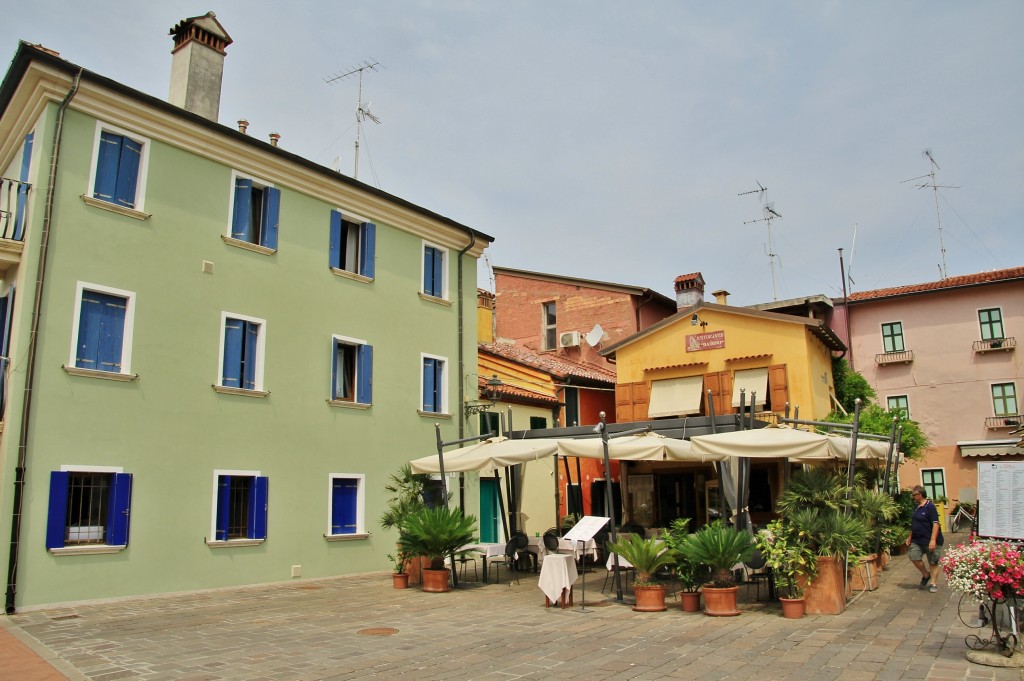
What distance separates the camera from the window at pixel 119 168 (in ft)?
41.4

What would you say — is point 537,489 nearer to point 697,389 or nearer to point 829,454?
point 697,389

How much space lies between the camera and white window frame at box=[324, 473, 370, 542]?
50.5 feet

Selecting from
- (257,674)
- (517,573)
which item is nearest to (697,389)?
(517,573)

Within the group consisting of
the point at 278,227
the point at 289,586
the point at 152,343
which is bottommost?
the point at 289,586

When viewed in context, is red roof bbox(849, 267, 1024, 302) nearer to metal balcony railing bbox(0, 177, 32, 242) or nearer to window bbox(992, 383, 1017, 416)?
window bbox(992, 383, 1017, 416)

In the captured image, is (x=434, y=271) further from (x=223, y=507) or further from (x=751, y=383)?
(x=751, y=383)

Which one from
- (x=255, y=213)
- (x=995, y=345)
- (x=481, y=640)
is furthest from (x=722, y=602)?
(x=995, y=345)

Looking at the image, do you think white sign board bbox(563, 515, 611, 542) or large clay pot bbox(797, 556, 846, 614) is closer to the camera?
large clay pot bbox(797, 556, 846, 614)

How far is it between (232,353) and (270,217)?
2.91 m

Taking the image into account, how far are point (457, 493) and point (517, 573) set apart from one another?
13.6ft

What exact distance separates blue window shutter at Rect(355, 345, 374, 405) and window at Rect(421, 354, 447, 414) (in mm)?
1735

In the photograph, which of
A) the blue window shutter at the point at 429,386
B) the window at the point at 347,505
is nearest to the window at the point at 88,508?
the window at the point at 347,505

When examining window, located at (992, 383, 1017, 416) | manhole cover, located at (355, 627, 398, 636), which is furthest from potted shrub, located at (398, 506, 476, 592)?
window, located at (992, 383, 1017, 416)

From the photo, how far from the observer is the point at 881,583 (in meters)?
12.8
